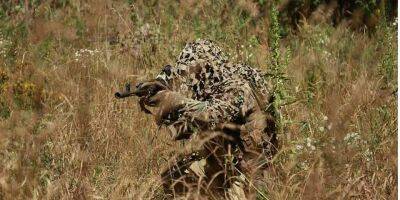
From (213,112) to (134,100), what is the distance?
138cm

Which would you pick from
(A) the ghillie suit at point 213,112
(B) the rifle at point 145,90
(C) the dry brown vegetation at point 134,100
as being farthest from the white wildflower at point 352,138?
(B) the rifle at point 145,90

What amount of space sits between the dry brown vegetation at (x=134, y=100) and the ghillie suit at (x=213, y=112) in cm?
10

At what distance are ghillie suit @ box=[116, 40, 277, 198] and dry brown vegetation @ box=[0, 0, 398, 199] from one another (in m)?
0.10

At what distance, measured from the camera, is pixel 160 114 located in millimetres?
2934

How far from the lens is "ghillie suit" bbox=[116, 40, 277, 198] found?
9.55 feet

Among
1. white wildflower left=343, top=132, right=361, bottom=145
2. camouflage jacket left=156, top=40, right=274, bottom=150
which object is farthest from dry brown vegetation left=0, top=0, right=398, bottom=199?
camouflage jacket left=156, top=40, right=274, bottom=150

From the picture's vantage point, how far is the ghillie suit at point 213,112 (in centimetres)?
291

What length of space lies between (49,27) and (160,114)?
119 inches

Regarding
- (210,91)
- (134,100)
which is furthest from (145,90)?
(134,100)

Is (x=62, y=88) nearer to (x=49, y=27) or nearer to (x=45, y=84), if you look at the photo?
(x=45, y=84)

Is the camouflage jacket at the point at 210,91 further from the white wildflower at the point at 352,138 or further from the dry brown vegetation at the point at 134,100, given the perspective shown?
the white wildflower at the point at 352,138

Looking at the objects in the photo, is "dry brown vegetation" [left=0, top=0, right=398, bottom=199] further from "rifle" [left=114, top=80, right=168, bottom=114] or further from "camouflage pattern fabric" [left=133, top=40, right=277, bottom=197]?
"rifle" [left=114, top=80, right=168, bottom=114]

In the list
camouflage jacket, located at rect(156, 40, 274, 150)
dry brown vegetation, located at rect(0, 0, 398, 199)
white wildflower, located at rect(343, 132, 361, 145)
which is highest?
camouflage jacket, located at rect(156, 40, 274, 150)

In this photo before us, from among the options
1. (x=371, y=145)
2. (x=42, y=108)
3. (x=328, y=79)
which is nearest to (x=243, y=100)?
(x=371, y=145)
